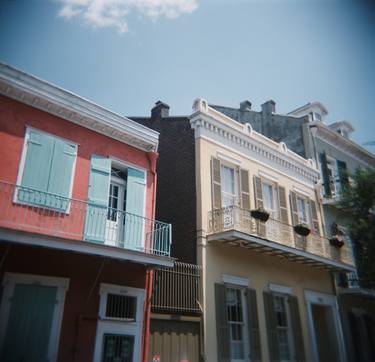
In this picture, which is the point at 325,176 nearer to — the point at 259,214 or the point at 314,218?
the point at 314,218

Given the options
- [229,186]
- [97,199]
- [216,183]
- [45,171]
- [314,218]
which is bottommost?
[97,199]

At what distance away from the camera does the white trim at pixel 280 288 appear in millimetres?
12945

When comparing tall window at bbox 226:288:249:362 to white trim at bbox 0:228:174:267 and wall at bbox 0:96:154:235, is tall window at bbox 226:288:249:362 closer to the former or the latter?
white trim at bbox 0:228:174:267

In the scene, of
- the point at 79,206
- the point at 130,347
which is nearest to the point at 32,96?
the point at 79,206

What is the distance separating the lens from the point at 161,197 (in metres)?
13.8

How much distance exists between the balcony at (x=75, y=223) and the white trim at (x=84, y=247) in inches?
0.7

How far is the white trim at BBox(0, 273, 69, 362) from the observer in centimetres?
739

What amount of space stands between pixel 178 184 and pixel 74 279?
18.4 ft

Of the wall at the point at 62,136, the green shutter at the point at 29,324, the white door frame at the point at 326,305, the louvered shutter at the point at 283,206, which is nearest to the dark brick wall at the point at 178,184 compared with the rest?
the wall at the point at 62,136

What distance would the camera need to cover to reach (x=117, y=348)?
8.77 m

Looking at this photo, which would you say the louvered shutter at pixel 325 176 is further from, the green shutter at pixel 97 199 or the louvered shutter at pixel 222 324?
the green shutter at pixel 97 199

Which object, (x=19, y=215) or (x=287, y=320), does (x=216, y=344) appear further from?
(x=19, y=215)

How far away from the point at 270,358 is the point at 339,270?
5.94m

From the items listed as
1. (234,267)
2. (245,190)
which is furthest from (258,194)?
(234,267)
